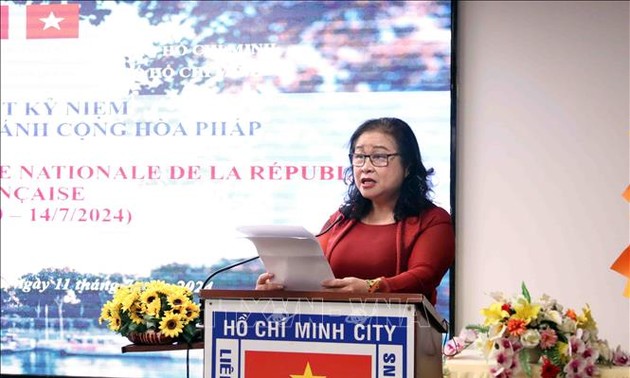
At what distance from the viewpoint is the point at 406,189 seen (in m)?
4.12

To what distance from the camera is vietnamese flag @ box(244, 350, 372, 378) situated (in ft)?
9.19

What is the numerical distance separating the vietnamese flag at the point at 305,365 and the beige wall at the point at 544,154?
267 centimetres

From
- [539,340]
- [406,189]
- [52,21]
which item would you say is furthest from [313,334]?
[52,21]

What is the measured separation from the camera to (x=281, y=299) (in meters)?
2.88

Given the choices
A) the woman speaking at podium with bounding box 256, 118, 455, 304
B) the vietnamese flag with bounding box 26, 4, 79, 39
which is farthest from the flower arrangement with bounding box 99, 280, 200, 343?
the vietnamese flag with bounding box 26, 4, 79, 39

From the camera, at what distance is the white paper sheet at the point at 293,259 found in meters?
2.91

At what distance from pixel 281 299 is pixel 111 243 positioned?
2.97 m

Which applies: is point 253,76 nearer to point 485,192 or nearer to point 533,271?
point 485,192

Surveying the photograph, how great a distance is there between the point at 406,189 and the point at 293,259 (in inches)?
48.3

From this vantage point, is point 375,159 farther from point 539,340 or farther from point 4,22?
point 4,22

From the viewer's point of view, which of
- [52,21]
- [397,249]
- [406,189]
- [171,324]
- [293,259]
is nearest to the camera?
[293,259]

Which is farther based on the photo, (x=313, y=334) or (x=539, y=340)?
(x=539, y=340)

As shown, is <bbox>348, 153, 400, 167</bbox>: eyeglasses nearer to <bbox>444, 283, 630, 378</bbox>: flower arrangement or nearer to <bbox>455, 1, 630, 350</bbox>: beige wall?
<bbox>444, 283, 630, 378</bbox>: flower arrangement

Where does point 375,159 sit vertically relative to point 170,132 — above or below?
below
